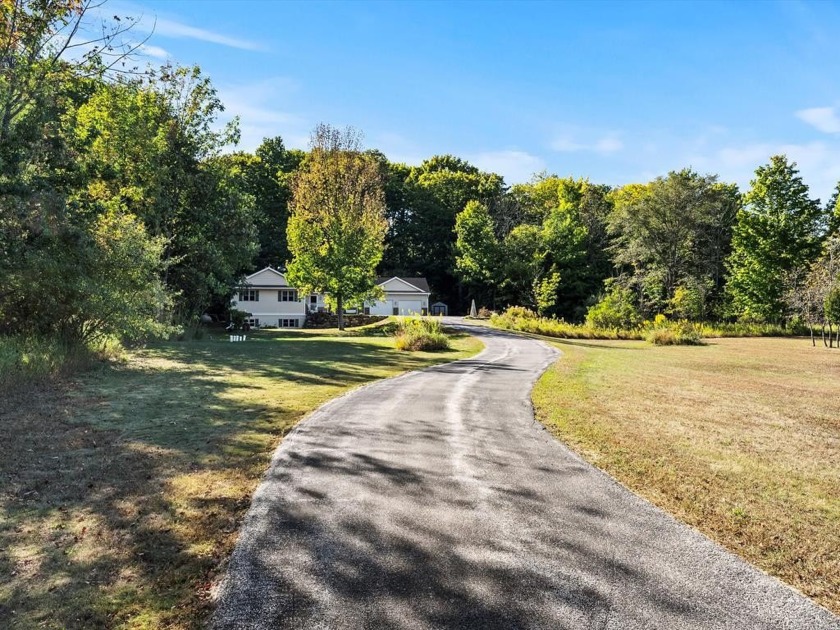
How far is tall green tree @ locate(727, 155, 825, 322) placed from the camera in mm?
45031

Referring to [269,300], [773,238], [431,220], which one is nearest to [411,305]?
[431,220]

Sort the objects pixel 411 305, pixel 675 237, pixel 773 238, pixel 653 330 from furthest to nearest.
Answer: pixel 411 305 < pixel 675 237 < pixel 773 238 < pixel 653 330

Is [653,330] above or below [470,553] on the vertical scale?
above

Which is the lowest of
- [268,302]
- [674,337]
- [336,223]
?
[674,337]

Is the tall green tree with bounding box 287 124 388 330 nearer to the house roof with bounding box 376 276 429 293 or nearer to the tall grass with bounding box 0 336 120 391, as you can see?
the house roof with bounding box 376 276 429 293

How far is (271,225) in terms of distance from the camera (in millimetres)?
60719

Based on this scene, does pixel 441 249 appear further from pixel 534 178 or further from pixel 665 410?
pixel 665 410

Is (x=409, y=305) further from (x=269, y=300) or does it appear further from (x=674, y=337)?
(x=674, y=337)

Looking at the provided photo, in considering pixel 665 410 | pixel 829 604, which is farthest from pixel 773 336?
pixel 829 604

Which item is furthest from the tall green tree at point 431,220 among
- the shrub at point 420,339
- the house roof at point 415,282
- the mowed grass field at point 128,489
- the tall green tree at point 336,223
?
the mowed grass field at point 128,489

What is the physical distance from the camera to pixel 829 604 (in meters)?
3.79

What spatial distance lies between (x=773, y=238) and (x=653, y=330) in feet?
70.2

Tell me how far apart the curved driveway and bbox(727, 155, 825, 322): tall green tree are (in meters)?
47.2

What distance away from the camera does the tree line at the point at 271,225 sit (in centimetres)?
1270
